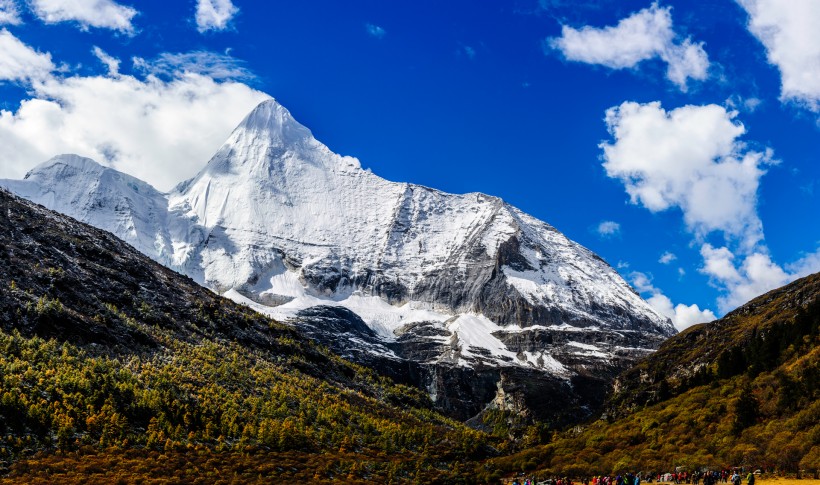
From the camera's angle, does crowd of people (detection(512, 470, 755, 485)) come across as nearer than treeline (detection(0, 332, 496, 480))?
Yes

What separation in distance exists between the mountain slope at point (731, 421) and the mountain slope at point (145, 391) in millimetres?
27972

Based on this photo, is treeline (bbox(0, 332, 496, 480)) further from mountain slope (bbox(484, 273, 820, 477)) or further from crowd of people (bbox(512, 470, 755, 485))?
crowd of people (bbox(512, 470, 755, 485))

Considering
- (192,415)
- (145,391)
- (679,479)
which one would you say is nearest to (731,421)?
(679,479)

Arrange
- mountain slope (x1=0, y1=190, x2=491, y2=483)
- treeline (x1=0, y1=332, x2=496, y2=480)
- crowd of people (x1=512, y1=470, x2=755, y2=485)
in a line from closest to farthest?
crowd of people (x1=512, y1=470, x2=755, y2=485), treeline (x1=0, y1=332, x2=496, y2=480), mountain slope (x1=0, y1=190, x2=491, y2=483)

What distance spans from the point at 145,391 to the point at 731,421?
94.7m

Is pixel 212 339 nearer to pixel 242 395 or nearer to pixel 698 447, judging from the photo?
pixel 242 395

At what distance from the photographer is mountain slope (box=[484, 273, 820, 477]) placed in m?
106

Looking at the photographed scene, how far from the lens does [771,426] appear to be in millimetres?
112938

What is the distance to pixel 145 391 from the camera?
125000mm

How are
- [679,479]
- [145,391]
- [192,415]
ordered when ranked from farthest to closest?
[192,415] → [145,391] → [679,479]

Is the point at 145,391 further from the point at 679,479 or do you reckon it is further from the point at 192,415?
the point at 679,479

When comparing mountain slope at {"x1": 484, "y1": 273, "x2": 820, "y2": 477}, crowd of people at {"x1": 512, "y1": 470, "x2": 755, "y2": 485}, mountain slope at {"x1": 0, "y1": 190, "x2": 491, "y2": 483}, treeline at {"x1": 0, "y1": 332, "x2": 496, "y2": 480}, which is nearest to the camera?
crowd of people at {"x1": 512, "y1": 470, "x2": 755, "y2": 485}

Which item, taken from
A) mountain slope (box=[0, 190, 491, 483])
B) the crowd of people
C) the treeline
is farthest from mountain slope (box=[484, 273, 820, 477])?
mountain slope (box=[0, 190, 491, 483])

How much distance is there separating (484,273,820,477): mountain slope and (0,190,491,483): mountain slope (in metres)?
28.0
